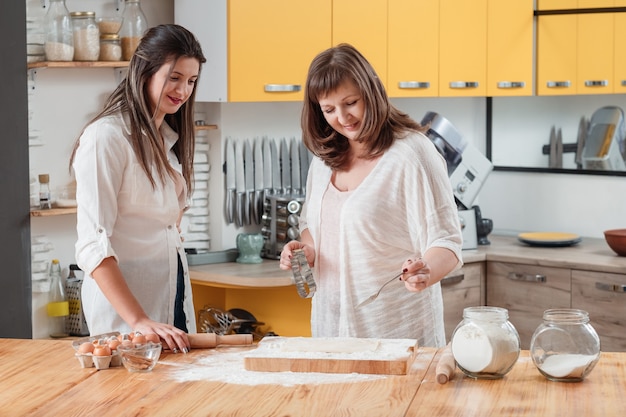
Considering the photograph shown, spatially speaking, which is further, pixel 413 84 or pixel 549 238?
pixel 549 238

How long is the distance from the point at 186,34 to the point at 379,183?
65cm

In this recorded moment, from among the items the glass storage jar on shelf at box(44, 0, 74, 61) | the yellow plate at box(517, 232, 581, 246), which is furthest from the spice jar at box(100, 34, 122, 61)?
the yellow plate at box(517, 232, 581, 246)

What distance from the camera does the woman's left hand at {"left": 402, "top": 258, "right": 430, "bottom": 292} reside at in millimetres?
2459

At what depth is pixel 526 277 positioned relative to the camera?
427 cm

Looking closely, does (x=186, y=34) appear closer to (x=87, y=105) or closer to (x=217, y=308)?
(x=87, y=105)

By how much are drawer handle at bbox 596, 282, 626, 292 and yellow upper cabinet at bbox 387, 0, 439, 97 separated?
1.10m

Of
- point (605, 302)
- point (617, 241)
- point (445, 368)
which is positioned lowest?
point (605, 302)

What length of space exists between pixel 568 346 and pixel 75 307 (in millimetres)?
2214

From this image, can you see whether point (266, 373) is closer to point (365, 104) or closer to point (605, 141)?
point (365, 104)

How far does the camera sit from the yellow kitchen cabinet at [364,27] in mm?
4121

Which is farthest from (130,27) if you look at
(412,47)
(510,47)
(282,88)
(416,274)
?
(416,274)

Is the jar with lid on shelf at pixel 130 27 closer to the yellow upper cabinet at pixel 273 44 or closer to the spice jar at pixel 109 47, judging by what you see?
the spice jar at pixel 109 47

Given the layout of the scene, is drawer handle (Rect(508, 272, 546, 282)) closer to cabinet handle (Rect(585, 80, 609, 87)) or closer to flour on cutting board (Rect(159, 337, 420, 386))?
cabinet handle (Rect(585, 80, 609, 87))

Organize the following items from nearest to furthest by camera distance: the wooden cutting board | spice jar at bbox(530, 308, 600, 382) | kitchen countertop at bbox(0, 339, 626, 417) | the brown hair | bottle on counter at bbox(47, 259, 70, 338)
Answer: kitchen countertop at bbox(0, 339, 626, 417), spice jar at bbox(530, 308, 600, 382), the wooden cutting board, the brown hair, bottle on counter at bbox(47, 259, 70, 338)
